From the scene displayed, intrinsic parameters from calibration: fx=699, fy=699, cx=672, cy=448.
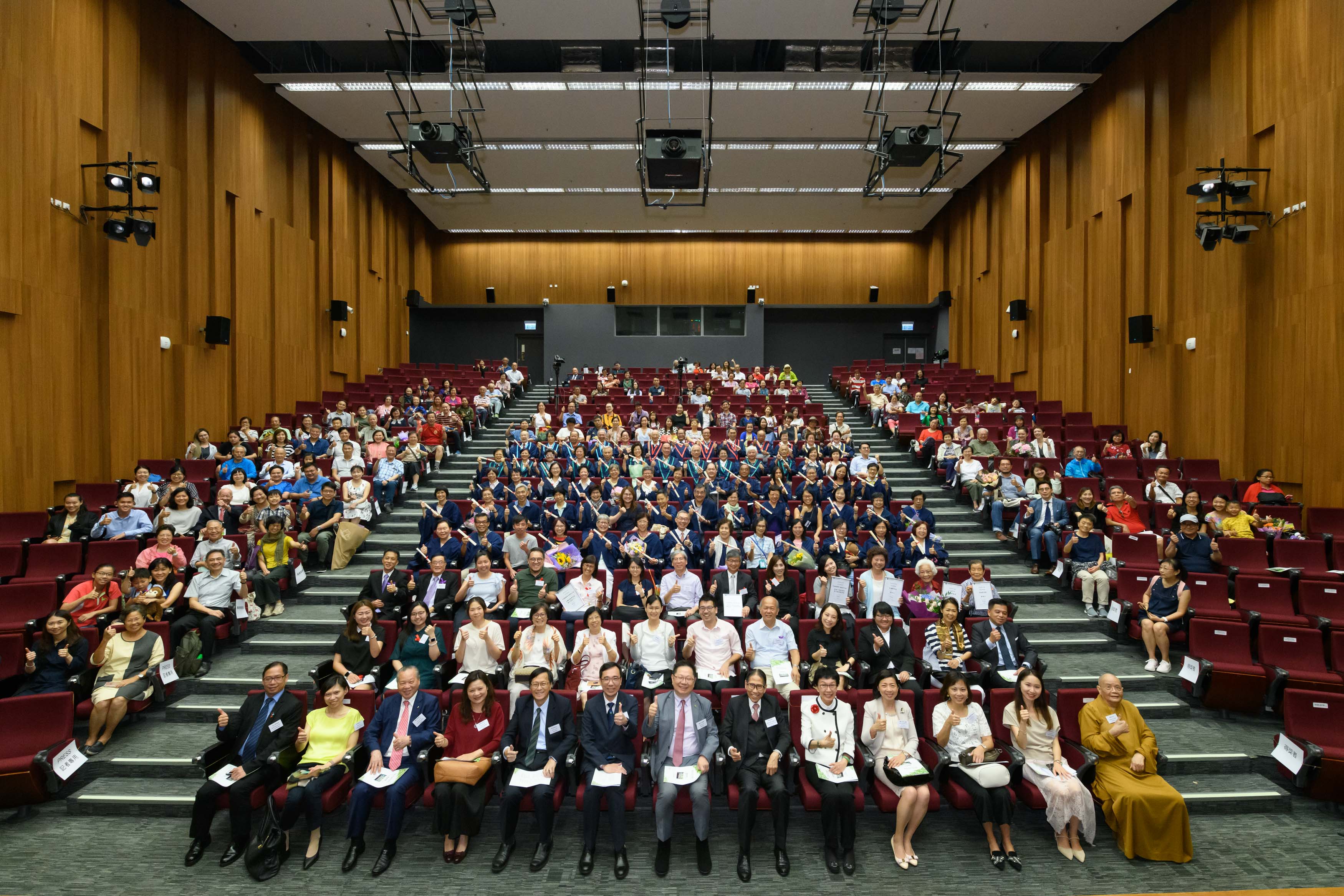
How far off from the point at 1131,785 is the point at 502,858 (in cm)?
378

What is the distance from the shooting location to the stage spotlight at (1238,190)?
789 centimetres

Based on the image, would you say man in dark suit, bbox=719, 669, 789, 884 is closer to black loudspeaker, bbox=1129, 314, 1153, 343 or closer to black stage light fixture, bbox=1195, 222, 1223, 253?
black stage light fixture, bbox=1195, 222, 1223, 253

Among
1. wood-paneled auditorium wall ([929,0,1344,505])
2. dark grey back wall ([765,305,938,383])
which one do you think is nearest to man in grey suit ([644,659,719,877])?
wood-paneled auditorium wall ([929,0,1344,505])

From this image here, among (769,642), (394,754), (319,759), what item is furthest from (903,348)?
(319,759)

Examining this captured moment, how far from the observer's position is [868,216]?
17672mm

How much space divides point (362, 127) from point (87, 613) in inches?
405

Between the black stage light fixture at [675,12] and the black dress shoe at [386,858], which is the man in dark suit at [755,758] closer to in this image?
the black dress shoe at [386,858]

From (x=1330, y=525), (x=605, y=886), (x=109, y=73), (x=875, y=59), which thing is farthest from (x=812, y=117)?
(x=605, y=886)

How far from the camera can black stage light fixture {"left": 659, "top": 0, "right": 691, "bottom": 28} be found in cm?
814

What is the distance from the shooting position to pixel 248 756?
14.3 ft

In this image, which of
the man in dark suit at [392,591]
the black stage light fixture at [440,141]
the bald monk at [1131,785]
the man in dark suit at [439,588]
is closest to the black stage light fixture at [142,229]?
the black stage light fixture at [440,141]

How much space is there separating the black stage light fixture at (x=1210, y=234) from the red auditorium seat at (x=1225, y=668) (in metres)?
4.66

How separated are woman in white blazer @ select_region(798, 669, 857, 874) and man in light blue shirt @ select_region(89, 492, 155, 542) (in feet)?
21.8

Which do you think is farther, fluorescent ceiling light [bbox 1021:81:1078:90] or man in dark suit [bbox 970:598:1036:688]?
fluorescent ceiling light [bbox 1021:81:1078:90]
